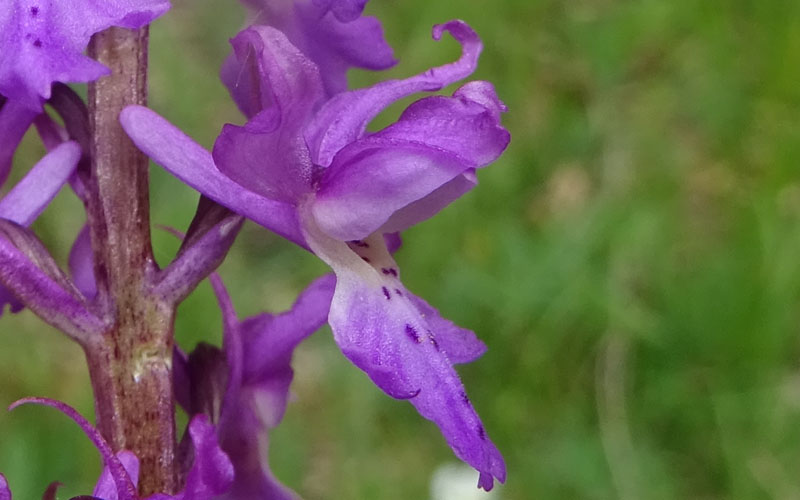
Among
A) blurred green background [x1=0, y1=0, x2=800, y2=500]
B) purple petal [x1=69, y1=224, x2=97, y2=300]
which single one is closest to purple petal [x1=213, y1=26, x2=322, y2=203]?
purple petal [x1=69, y1=224, x2=97, y2=300]

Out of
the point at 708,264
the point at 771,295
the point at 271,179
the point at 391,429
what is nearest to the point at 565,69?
the point at 708,264

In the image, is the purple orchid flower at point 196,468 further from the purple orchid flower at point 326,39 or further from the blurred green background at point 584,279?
the blurred green background at point 584,279

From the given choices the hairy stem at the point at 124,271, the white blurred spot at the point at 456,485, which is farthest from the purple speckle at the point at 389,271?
the white blurred spot at the point at 456,485

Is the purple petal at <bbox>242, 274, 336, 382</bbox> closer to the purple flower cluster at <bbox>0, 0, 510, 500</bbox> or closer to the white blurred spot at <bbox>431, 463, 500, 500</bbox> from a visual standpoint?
the purple flower cluster at <bbox>0, 0, 510, 500</bbox>

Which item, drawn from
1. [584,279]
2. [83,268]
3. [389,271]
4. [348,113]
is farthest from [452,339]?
[584,279]

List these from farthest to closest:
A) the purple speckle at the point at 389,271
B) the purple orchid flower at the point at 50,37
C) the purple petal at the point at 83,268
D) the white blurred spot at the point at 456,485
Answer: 1. the white blurred spot at the point at 456,485
2. the purple petal at the point at 83,268
3. the purple speckle at the point at 389,271
4. the purple orchid flower at the point at 50,37

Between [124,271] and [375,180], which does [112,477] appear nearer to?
[124,271]

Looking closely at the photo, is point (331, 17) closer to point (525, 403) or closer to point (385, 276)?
point (385, 276)
